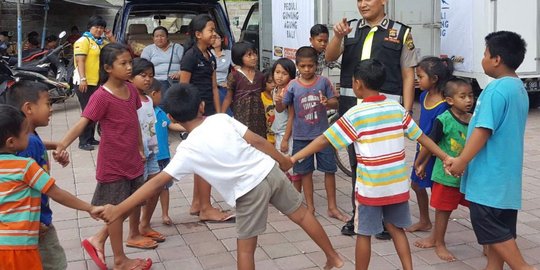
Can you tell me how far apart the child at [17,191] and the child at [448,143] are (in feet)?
7.57

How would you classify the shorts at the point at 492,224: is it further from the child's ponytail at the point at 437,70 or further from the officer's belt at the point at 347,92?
the officer's belt at the point at 347,92

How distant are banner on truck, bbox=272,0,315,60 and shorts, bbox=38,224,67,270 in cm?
562

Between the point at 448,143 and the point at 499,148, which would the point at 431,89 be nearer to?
the point at 448,143

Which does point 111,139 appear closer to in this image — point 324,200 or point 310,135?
point 310,135

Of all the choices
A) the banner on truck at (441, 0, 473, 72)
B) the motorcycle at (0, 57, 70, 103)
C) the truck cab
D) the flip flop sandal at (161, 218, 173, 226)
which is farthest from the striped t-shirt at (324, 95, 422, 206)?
the banner on truck at (441, 0, 473, 72)

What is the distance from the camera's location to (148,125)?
4336 millimetres

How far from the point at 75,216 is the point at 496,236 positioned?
3302 mm

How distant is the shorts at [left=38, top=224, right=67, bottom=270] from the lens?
10.3ft

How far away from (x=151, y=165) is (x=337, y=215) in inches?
60.2

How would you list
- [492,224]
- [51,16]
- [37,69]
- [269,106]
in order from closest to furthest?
[492,224] < [269,106] < [37,69] < [51,16]

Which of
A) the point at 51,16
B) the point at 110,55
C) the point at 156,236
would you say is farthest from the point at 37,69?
the point at 51,16

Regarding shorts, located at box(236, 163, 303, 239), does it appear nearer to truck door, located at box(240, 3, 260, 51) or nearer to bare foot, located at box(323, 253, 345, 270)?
bare foot, located at box(323, 253, 345, 270)

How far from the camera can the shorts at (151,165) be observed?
4395 millimetres

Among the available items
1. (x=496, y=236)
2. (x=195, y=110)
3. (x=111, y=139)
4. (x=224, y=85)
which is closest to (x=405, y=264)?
(x=496, y=236)
